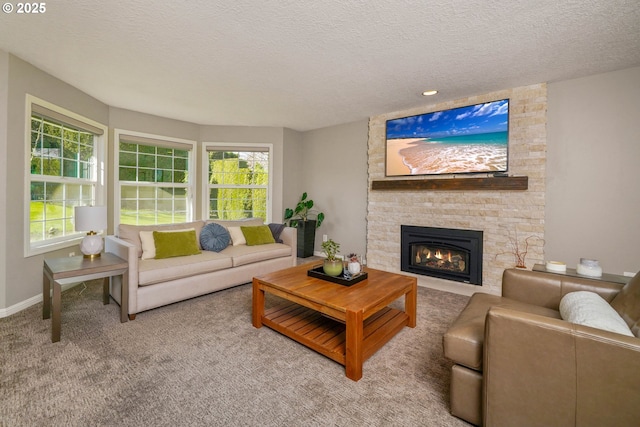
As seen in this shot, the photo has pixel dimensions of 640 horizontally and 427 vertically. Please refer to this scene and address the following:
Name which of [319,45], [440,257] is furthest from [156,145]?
[440,257]

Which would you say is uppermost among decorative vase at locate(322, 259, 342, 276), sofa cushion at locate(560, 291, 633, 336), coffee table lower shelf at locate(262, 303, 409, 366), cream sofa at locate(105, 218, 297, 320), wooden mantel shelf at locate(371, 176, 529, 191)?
wooden mantel shelf at locate(371, 176, 529, 191)

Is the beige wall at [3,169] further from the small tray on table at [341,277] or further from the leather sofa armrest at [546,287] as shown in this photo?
the leather sofa armrest at [546,287]

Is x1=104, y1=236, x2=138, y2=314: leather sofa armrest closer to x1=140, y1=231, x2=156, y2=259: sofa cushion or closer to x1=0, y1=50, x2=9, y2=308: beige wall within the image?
x1=140, y1=231, x2=156, y2=259: sofa cushion

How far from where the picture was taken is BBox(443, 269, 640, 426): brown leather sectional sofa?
107 cm

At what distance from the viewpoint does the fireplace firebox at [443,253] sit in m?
3.66

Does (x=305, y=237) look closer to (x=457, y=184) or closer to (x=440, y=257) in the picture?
(x=440, y=257)

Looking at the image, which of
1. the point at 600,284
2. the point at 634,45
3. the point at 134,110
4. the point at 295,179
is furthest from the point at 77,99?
the point at 634,45

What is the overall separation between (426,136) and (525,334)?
10.9 ft

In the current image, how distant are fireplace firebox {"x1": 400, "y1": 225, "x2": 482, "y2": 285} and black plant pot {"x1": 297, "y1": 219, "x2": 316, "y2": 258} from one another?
184cm

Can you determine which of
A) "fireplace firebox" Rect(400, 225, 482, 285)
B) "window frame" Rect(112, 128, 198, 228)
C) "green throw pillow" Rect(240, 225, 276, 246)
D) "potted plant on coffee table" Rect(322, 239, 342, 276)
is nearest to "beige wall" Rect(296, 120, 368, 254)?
"fireplace firebox" Rect(400, 225, 482, 285)

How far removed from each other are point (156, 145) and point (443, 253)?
486 cm

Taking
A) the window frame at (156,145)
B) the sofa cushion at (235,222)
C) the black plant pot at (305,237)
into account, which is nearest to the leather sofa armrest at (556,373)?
the sofa cushion at (235,222)

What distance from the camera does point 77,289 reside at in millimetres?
3445

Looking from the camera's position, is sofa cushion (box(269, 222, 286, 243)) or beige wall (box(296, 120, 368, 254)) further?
beige wall (box(296, 120, 368, 254))
